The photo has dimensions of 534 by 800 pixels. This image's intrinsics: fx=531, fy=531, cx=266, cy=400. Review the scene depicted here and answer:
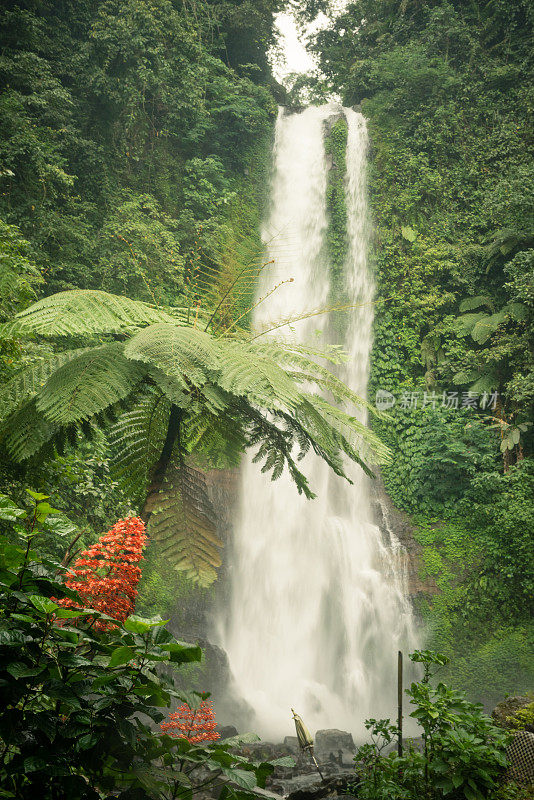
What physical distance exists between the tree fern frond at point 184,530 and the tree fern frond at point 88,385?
0.54 meters

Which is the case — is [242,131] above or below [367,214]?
above

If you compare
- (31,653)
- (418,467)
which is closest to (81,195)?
(418,467)

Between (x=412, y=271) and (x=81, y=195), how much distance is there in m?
6.39

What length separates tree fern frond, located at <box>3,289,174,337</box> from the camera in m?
1.99

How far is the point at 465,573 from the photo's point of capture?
8.34 metres

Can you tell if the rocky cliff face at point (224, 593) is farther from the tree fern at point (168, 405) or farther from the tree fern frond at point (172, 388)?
the tree fern frond at point (172, 388)

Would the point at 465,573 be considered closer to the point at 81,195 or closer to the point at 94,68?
the point at 81,195

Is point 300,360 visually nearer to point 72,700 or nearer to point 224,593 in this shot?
point 72,700

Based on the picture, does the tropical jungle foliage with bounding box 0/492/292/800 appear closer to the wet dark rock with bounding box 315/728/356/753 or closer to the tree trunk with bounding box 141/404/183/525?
the tree trunk with bounding box 141/404/183/525

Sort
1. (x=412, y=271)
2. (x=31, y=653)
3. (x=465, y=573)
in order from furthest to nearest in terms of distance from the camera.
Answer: (x=412, y=271) → (x=465, y=573) → (x=31, y=653)

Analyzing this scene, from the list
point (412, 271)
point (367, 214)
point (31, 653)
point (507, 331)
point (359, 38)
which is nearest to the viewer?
point (31, 653)

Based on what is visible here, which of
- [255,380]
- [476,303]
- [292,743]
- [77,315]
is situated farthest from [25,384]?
[476,303]

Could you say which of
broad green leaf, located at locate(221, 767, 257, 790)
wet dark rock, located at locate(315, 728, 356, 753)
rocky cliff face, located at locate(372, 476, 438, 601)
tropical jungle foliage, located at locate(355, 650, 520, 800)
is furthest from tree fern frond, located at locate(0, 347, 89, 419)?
rocky cliff face, located at locate(372, 476, 438, 601)

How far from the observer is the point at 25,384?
2221 millimetres
